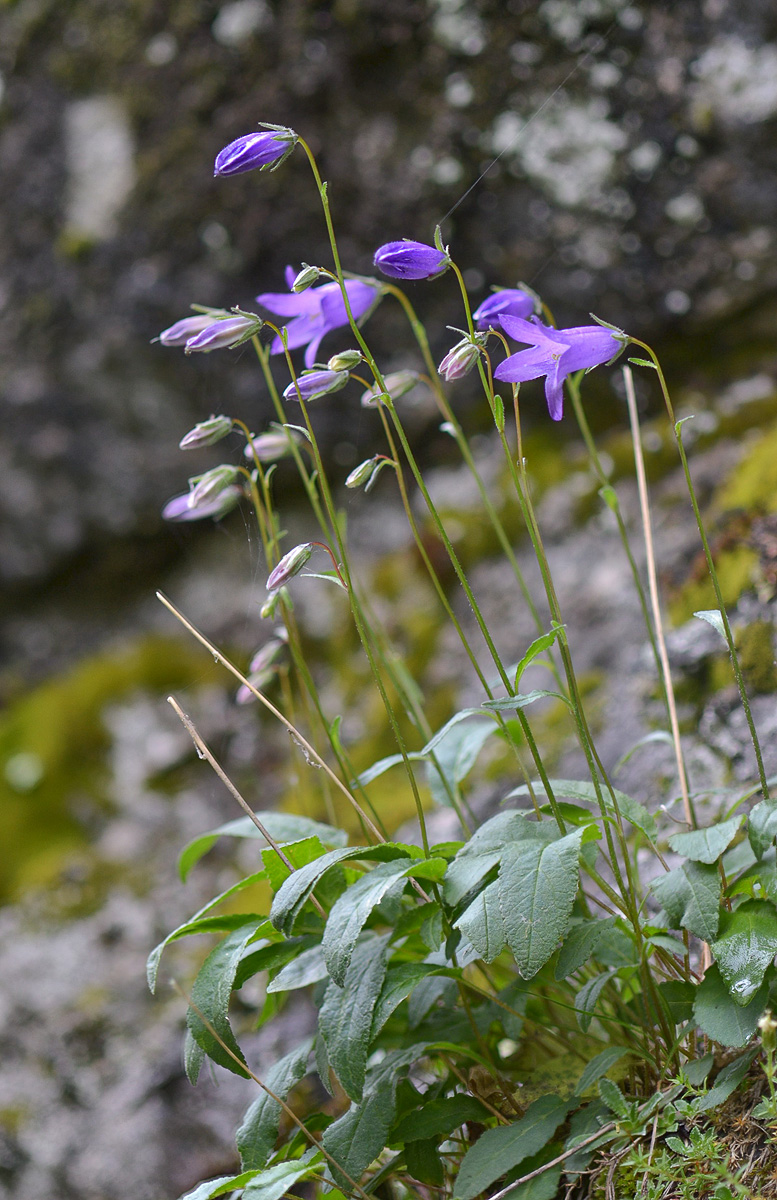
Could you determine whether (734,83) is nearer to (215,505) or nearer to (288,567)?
(215,505)

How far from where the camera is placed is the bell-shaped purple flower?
1.39 meters

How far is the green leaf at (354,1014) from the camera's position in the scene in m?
1.06

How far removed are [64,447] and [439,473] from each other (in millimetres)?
1444

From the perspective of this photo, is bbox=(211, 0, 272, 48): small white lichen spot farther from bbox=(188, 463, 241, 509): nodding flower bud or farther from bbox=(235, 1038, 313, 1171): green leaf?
bbox=(235, 1038, 313, 1171): green leaf

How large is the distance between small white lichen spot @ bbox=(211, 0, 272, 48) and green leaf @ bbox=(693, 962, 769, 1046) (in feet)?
10.2

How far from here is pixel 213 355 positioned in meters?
3.00

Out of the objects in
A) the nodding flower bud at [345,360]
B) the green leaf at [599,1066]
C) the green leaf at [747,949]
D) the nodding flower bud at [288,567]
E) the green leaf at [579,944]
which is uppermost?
the nodding flower bud at [345,360]

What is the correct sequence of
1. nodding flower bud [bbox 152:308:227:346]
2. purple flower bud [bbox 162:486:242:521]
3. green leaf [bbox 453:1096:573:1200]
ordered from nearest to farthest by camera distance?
green leaf [bbox 453:1096:573:1200]
nodding flower bud [bbox 152:308:227:346]
purple flower bud [bbox 162:486:242:521]

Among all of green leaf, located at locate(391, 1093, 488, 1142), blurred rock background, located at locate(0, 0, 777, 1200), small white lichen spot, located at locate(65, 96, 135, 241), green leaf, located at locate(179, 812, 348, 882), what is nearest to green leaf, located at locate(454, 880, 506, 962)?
green leaf, located at locate(391, 1093, 488, 1142)

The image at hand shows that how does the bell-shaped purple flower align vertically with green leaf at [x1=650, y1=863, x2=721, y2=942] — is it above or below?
above

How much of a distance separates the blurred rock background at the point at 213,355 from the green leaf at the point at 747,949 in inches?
34.3

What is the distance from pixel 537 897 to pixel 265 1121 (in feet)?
1.89

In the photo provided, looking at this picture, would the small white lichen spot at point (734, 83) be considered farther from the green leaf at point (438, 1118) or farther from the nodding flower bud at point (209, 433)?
the green leaf at point (438, 1118)

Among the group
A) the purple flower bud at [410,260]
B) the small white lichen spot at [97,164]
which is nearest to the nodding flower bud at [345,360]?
the purple flower bud at [410,260]
